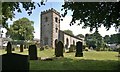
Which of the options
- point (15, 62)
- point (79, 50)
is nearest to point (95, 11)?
point (15, 62)

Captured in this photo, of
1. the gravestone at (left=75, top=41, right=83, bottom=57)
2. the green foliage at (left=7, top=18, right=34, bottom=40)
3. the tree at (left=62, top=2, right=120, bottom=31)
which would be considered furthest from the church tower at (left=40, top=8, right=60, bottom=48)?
the tree at (left=62, top=2, right=120, bottom=31)

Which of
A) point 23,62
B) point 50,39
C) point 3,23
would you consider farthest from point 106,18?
point 50,39

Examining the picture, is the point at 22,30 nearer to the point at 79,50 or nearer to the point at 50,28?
the point at 50,28

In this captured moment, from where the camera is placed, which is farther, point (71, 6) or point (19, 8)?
point (19, 8)

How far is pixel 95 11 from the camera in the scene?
1354 cm

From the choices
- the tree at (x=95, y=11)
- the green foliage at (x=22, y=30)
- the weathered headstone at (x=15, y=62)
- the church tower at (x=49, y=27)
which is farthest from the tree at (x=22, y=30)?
the weathered headstone at (x=15, y=62)

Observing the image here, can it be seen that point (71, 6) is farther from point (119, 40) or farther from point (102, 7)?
point (119, 40)

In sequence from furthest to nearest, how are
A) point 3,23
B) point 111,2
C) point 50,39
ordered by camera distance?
point 50,39
point 3,23
point 111,2

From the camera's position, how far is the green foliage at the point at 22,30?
7806 centimetres

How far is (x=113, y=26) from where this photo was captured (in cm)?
1636

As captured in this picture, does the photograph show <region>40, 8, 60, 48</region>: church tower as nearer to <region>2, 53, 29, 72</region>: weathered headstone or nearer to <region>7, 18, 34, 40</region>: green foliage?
<region>7, 18, 34, 40</region>: green foliage

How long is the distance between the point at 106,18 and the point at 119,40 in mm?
2110

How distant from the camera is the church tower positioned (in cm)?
5638

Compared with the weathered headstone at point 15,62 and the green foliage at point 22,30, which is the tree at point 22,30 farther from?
the weathered headstone at point 15,62
